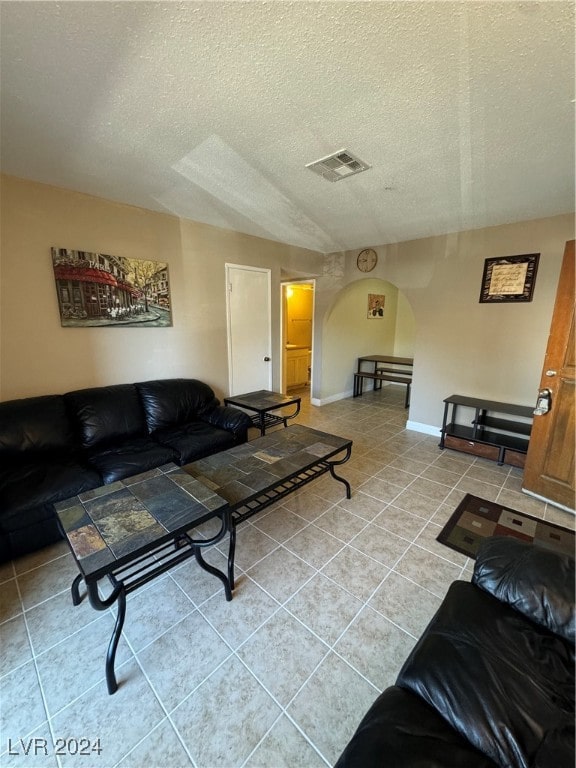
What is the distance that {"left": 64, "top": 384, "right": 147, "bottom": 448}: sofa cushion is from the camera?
247 cm

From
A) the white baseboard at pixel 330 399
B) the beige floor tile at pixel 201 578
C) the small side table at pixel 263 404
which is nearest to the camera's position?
the beige floor tile at pixel 201 578

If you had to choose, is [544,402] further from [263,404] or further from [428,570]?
[263,404]

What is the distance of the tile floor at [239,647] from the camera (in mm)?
1104

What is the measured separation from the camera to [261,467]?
6.77ft

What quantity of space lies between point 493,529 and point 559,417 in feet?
3.46

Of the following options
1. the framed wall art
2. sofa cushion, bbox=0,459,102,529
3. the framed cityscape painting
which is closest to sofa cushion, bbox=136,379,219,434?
the framed cityscape painting

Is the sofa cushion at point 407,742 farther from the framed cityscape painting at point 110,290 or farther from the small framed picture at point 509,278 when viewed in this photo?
the small framed picture at point 509,278

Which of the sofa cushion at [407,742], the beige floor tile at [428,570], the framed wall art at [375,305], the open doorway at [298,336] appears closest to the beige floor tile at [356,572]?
the beige floor tile at [428,570]

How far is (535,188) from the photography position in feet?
7.59

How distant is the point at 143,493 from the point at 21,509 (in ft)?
2.45

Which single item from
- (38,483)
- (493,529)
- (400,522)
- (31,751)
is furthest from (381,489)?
(38,483)

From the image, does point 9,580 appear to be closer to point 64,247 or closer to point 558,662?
point 64,247

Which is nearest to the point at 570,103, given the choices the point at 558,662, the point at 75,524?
the point at 558,662

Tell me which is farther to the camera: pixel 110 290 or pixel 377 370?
pixel 377 370
